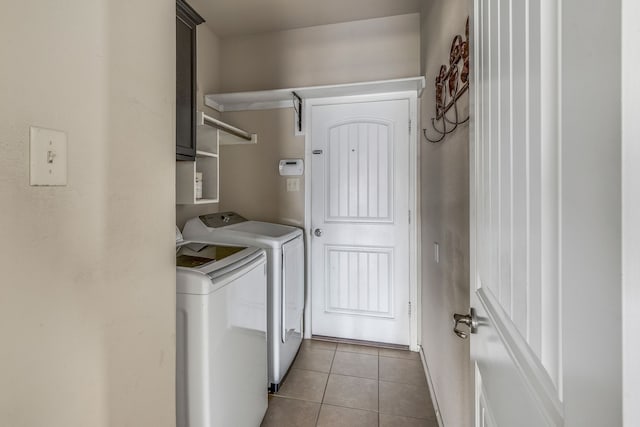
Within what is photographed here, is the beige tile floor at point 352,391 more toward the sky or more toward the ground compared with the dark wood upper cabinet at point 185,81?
more toward the ground

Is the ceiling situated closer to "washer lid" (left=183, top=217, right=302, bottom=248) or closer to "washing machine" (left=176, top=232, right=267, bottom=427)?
"washer lid" (left=183, top=217, right=302, bottom=248)

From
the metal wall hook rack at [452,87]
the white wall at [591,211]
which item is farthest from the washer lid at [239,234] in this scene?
the white wall at [591,211]

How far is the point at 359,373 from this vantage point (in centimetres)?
210

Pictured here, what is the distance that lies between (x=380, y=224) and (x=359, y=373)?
1166 millimetres

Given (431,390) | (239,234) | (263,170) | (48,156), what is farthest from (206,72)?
(431,390)

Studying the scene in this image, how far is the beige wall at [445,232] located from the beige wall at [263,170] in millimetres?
1134

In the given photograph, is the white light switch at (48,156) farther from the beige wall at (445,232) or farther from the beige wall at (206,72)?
the beige wall at (206,72)

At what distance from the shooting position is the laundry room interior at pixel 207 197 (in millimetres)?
586

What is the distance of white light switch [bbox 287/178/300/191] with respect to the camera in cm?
260

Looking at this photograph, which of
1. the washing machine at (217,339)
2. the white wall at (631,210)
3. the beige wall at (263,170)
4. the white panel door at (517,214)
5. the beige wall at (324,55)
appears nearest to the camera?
the white wall at (631,210)

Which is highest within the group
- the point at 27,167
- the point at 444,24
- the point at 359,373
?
the point at 444,24

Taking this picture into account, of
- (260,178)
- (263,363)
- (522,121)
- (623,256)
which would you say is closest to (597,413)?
(623,256)

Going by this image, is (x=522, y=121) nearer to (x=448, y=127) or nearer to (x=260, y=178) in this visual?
(x=448, y=127)

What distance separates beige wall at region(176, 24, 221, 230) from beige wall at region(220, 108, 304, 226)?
0.24 metres
